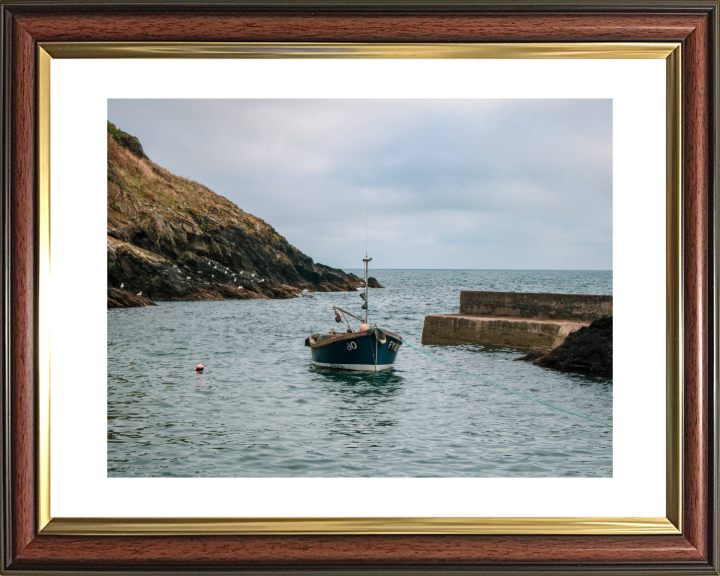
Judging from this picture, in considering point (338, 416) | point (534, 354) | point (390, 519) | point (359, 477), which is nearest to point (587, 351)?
point (534, 354)

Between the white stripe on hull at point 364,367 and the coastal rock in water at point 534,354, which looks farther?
the coastal rock in water at point 534,354

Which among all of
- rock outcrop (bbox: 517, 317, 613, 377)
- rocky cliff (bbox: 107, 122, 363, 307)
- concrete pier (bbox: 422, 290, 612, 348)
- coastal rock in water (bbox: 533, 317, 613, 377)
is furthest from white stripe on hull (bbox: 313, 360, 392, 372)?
rocky cliff (bbox: 107, 122, 363, 307)

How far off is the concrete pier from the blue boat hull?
3.50 metres

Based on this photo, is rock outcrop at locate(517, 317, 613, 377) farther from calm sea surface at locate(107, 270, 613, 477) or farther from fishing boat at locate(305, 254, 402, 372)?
fishing boat at locate(305, 254, 402, 372)

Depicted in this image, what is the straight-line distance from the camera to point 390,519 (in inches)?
70.1

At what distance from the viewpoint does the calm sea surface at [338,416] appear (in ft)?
25.6

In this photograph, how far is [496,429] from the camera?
10.3m

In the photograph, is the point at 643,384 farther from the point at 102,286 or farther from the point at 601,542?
the point at 102,286

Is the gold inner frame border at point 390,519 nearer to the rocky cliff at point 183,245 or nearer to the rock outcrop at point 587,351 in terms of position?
the rock outcrop at point 587,351

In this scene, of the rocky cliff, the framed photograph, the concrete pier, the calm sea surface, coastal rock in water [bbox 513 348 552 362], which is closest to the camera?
the framed photograph

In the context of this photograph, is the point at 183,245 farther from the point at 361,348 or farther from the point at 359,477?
the point at 359,477

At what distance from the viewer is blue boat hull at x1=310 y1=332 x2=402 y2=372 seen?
631 inches

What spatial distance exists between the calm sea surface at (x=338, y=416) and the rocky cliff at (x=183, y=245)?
47.9ft

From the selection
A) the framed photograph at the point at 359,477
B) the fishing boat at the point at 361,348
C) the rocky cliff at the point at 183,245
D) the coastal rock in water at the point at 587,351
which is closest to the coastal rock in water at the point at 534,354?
the coastal rock in water at the point at 587,351
